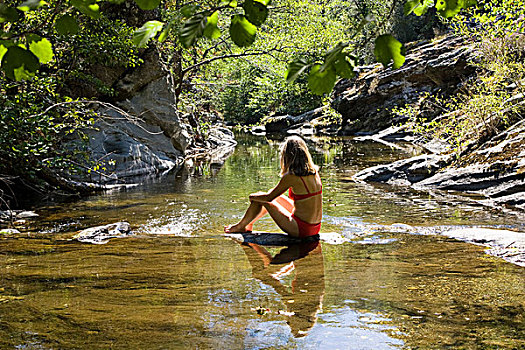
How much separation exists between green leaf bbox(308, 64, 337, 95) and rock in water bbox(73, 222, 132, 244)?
5.08 m

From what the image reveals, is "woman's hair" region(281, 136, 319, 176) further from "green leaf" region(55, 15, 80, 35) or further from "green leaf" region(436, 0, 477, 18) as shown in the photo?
"green leaf" region(55, 15, 80, 35)

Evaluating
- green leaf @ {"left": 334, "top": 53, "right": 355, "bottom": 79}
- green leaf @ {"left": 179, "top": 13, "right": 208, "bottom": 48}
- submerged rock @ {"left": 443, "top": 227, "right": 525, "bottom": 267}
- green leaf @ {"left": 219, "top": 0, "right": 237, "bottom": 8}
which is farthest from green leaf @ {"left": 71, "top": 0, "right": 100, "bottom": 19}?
submerged rock @ {"left": 443, "top": 227, "right": 525, "bottom": 267}

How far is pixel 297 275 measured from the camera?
429 cm

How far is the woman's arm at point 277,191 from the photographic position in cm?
607

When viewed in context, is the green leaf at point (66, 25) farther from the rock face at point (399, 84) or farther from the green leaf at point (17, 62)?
the rock face at point (399, 84)

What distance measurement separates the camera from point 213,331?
9.34 feet

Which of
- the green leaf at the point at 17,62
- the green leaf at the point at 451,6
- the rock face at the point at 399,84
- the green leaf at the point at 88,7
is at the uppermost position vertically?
the rock face at the point at 399,84

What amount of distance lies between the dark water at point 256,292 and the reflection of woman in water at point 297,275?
0.5 inches

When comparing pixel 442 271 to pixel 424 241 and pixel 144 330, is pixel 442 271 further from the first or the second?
pixel 144 330

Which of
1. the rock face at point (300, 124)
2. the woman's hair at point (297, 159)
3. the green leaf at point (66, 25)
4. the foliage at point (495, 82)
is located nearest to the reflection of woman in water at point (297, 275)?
the woman's hair at point (297, 159)

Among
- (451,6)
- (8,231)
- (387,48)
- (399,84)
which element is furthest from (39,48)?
(399,84)

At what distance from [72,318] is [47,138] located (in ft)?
22.8

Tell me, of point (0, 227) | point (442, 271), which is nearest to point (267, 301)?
point (442, 271)

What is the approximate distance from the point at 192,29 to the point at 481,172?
10307mm
